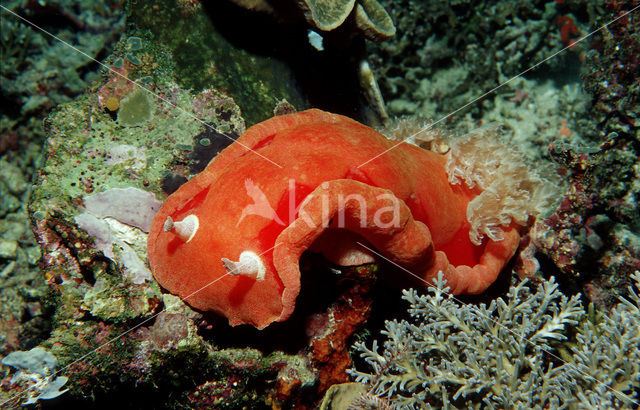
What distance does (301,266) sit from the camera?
8.48 feet

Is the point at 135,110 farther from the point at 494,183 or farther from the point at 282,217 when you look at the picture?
the point at 494,183

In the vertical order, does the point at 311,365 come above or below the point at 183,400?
below

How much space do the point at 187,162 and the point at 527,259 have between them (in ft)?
10.3

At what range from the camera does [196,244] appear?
7.94ft

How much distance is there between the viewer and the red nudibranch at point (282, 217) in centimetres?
222

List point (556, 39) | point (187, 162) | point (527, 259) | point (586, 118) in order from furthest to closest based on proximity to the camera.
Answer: point (556, 39)
point (586, 118)
point (527, 259)
point (187, 162)

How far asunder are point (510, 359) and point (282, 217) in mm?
1941

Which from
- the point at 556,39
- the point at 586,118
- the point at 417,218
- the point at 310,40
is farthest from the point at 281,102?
the point at 556,39

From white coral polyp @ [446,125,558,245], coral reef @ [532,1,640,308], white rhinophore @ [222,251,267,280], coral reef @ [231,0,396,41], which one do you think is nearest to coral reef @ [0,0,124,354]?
coral reef @ [231,0,396,41]

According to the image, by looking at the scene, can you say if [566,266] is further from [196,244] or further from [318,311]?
[196,244]

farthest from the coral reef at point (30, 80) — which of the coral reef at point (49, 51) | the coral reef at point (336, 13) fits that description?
the coral reef at point (336, 13)

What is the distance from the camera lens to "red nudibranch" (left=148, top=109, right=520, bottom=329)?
222 centimetres

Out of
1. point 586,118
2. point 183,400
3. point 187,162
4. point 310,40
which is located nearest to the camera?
point 183,400

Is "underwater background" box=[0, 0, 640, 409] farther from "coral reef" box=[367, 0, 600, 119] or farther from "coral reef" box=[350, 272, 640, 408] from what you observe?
"coral reef" box=[367, 0, 600, 119]
